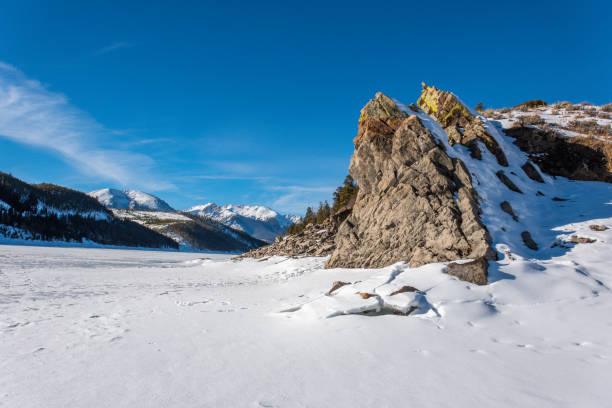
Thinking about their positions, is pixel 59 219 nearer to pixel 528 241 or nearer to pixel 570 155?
pixel 528 241

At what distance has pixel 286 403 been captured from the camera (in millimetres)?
3768

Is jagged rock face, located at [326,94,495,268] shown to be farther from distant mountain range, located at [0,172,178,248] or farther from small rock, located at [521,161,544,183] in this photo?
distant mountain range, located at [0,172,178,248]

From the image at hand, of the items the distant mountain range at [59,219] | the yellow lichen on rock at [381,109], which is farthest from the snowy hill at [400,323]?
the distant mountain range at [59,219]

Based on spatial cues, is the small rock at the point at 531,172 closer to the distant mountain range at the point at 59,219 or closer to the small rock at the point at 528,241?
the small rock at the point at 528,241

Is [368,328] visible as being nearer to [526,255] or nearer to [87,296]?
[526,255]

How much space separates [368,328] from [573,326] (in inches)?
175

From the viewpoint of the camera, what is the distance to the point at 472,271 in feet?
29.1

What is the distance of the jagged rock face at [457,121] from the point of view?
57.0ft

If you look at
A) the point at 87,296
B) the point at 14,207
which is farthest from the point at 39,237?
the point at 87,296

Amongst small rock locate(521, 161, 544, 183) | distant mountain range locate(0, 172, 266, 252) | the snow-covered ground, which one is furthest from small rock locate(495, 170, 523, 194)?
distant mountain range locate(0, 172, 266, 252)

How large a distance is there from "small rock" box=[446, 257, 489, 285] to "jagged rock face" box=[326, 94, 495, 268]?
1.27m

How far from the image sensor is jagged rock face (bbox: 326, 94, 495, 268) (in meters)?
11.9

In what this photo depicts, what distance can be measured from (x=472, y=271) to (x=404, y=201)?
6052 mm

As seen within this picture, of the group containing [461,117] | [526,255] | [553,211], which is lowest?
[526,255]
